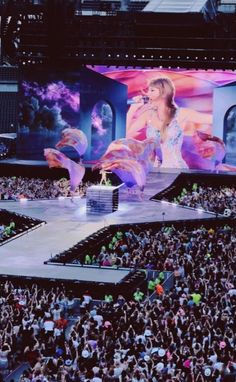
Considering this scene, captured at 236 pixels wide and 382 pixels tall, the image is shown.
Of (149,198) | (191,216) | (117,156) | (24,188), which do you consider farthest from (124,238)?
(24,188)

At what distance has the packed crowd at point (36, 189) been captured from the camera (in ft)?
147

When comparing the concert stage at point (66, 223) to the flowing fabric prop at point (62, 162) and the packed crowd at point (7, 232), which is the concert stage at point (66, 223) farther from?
the flowing fabric prop at point (62, 162)

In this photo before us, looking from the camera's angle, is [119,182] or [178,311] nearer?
[178,311]

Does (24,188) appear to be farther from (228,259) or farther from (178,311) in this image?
(178,311)

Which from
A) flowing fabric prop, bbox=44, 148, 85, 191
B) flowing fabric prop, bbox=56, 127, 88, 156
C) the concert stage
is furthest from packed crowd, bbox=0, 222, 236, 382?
flowing fabric prop, bbox=56, 127, 88, 156

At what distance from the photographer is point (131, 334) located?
1806 centimetres

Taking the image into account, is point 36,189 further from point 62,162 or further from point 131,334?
point 131,334

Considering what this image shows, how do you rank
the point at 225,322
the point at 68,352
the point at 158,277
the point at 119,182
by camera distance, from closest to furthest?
the point at 68,352
the point at 225,322
the point at 158,277
the point at 119,182

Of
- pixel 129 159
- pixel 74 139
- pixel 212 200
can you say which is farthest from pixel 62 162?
pixel 212 200

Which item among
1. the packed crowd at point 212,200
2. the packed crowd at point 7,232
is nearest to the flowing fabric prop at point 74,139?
the packed crowd at point 212,200

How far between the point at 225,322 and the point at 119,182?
31.4 m

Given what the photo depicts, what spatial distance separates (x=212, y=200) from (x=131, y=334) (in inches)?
972

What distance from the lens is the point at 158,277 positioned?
2497cm

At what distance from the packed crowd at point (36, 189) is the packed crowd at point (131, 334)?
20.8m
